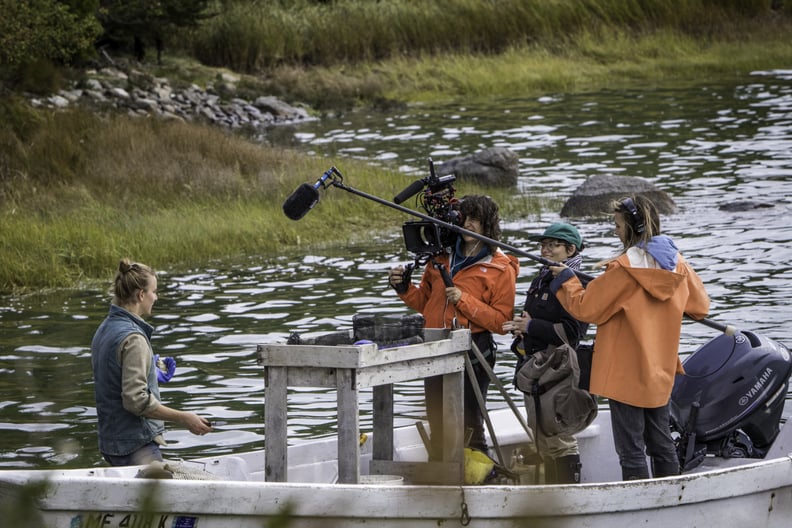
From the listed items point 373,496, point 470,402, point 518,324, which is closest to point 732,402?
point 518,324

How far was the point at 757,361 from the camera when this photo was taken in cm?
789

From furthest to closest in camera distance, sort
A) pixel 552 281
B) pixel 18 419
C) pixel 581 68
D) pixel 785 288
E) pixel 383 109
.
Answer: pixel 581 68 → pixel 383 109 → pixel 785 288 → pixel 18 419 → pixel 552 281

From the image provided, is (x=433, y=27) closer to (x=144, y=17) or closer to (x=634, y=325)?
(x=144, y=17)

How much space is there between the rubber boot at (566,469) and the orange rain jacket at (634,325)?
2.30 ft

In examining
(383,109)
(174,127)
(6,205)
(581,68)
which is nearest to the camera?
(6,205)

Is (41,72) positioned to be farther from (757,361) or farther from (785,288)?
(757,361)

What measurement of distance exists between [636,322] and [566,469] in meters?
1.20

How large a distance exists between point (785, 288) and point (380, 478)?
8.86 m

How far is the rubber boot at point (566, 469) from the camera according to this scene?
771cm

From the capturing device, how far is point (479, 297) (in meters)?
7.86

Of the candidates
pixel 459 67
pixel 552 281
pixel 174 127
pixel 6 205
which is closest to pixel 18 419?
pixel 552 281

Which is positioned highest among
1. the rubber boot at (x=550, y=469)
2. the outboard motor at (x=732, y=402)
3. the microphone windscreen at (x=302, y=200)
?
the microphone windscreen at (x=302, y=200)

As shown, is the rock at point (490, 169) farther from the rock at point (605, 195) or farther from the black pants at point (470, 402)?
the black pants at point (470, 402)

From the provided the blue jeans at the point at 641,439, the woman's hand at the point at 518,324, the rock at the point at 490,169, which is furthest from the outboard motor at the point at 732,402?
the rock at the point at 490,169
